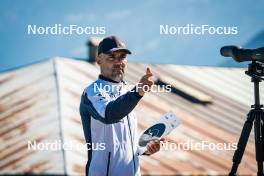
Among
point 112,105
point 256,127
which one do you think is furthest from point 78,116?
point 112,105

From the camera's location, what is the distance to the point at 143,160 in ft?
35.6

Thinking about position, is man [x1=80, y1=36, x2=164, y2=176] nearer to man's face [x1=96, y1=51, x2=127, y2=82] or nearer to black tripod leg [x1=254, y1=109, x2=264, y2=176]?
man's face [x1=96, y1=51, x2=127, y2=82]

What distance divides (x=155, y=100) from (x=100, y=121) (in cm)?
1091

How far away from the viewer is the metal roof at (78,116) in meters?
10.3

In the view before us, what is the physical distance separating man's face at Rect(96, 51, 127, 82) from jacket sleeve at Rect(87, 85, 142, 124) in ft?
0.59

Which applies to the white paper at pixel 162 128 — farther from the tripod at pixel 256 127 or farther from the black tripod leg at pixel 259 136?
the black tripod leg at pixel 259 136

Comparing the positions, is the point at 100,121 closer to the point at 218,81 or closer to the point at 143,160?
the point at 143,160

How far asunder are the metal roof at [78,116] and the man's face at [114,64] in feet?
16.6

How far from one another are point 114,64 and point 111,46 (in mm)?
140

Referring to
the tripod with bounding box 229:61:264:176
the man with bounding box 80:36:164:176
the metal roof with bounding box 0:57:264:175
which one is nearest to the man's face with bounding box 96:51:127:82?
the man with bounding box 80:36:164:176

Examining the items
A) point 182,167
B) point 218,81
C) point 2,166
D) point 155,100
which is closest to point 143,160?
point 182,167

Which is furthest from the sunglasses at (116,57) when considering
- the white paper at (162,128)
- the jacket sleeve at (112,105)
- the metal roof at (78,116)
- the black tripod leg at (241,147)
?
the metal roof at (78,116)

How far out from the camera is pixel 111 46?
13.8 feet

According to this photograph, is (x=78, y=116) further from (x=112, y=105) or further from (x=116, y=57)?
(x=112, y=105)
